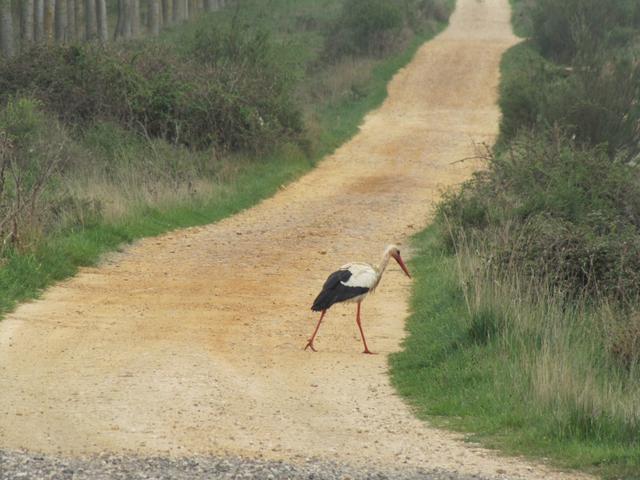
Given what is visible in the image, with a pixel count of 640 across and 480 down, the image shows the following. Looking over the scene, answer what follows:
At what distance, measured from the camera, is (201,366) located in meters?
11.1

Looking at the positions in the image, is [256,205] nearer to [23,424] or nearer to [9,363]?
[9,363]

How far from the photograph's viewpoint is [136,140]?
23.8 metres

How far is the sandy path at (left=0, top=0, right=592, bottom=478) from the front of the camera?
876 cm

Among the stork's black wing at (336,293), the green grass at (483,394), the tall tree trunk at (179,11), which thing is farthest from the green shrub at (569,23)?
the stork's black wing at (336,293)

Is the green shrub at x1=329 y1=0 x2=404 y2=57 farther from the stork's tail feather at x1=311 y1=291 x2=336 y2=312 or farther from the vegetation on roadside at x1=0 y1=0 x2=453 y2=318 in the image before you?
the stork's tail feather at x1=311 y1=291 x2=336 y2=312

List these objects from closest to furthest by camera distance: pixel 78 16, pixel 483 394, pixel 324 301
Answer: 1. pixel 483 394
2. pixel 324 301
3. pixel 78 16

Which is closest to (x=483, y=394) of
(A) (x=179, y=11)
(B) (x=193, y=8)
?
(A) (x=179, y=11)

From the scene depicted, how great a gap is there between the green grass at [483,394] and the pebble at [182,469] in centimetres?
102

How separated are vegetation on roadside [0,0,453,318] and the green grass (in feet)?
15.0

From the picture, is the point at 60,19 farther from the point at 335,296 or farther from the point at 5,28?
the point at 335,296

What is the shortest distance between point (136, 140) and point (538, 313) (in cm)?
1342

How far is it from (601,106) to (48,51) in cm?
1155

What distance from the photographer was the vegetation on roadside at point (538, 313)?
926 cm

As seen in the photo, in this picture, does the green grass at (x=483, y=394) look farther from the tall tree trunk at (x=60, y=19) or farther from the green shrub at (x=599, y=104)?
the tall tree trunk at (x=60, y=19)
